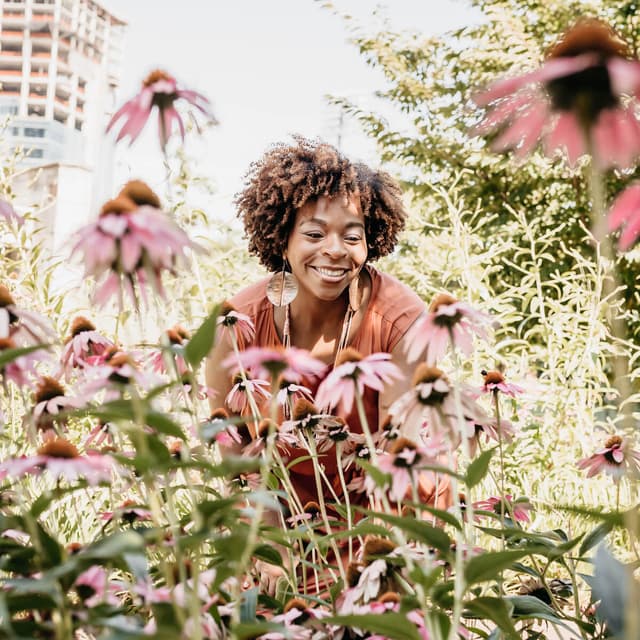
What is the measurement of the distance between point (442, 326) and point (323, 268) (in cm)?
81

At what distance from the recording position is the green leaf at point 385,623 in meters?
0.57

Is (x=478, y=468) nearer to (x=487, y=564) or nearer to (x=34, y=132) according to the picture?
(x=487, y=564)

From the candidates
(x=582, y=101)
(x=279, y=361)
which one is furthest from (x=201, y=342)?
(x=582, y=101)

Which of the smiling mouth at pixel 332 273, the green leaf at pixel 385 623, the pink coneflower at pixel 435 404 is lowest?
the green leaf at pixel 385 623

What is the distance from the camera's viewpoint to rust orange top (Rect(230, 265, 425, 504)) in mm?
1667

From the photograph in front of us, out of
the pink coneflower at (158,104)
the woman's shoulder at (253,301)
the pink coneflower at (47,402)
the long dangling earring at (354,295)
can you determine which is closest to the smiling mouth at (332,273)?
the long dangling earring at (354,295)

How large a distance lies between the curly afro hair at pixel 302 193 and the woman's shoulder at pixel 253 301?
74 mm

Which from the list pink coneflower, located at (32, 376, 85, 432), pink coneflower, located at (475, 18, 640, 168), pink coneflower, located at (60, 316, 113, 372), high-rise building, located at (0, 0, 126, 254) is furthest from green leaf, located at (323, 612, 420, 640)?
high-rise building, located at (0, 0, 126, 254)

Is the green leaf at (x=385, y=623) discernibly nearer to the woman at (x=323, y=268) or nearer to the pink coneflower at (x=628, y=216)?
the pink coneflower at (x=628, y=216)

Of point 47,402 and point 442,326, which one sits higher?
point 442,326

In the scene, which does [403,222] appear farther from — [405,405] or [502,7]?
[502,7]

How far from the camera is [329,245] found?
1563mm

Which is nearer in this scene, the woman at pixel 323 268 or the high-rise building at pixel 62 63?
the woman at pixel 323 268

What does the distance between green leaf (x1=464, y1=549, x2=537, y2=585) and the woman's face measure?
99 centimetres
